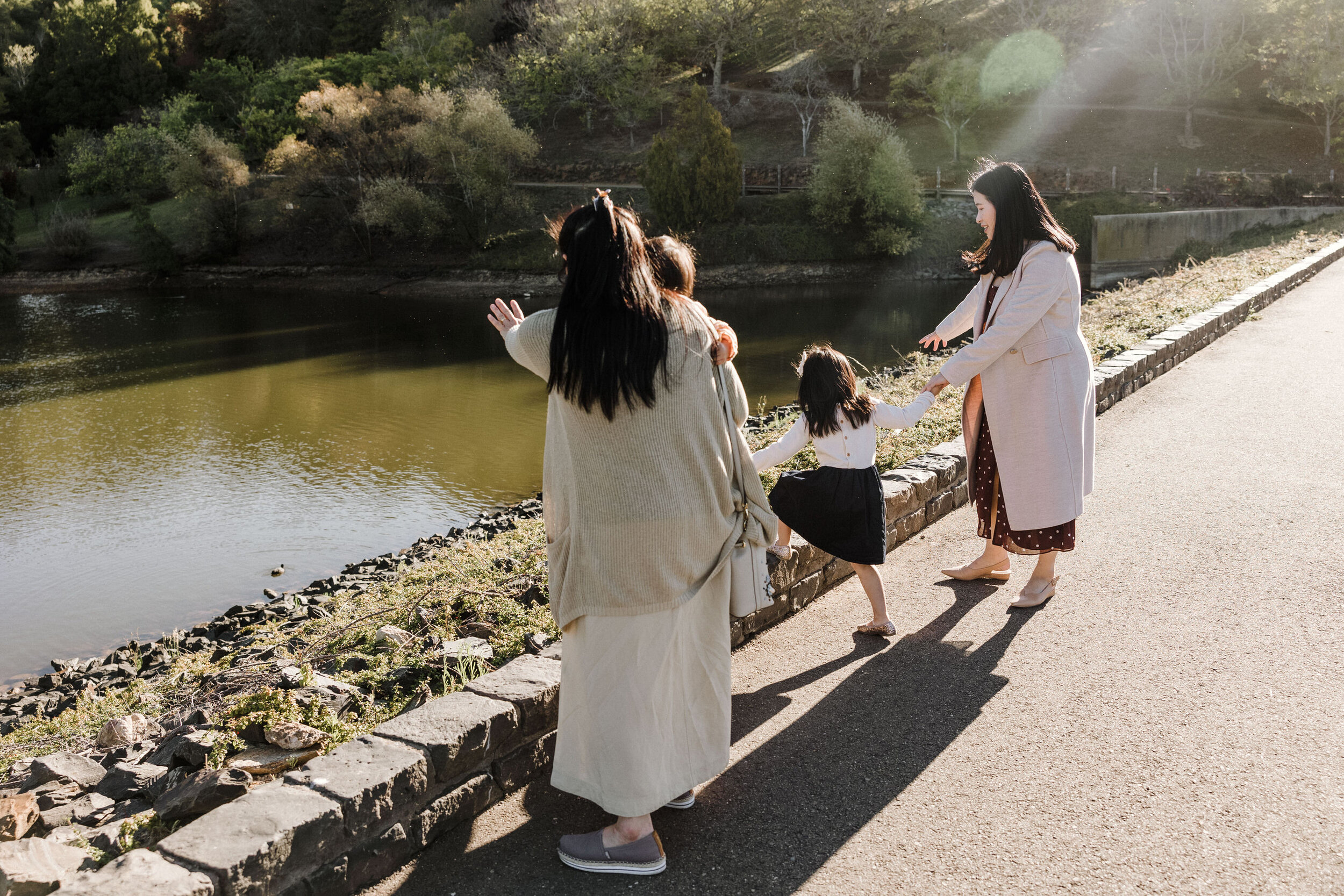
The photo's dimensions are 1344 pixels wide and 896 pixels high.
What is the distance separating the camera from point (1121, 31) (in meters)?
49.2

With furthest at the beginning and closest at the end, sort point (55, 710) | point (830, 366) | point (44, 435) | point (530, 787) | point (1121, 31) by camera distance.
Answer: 1. point (1121, 31)
2. point (44, 435)
3. point (55, 710)
4. point (830, 366)
5. point (530, 787)

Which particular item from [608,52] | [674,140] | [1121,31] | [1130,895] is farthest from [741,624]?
[1121,31]

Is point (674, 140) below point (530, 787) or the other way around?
the other way around

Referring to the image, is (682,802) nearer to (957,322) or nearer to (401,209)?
(957,322)

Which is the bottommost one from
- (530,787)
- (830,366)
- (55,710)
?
(55,710)

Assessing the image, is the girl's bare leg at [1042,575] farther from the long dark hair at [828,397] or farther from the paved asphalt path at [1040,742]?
the long dark hair at [828,397]

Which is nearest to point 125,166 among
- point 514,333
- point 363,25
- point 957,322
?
point 363,25

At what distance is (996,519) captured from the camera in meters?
4.91

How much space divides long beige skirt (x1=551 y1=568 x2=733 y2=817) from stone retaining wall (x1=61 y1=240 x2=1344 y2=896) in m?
0.36

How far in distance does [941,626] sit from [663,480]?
7.51ft

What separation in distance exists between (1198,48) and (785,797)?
51169 mm

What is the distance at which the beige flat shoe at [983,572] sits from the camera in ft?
16.8

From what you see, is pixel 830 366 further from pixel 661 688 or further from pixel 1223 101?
pixel 1223 101

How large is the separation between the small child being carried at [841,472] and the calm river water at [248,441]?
7335 millimetres
